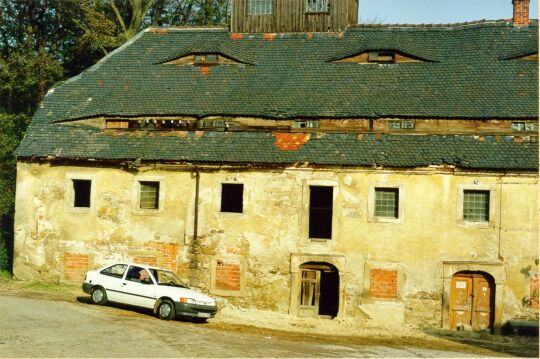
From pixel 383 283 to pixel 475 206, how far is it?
4041 millimetres

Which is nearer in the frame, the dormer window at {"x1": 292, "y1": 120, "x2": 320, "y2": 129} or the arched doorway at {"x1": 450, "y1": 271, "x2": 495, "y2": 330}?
the arched doorway at {"x1": 450, "y1": 271, "x2": 495, "y2": 330}

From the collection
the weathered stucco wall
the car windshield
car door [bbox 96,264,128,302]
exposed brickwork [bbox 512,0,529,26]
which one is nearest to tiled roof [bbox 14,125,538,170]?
the weathered stucco wall

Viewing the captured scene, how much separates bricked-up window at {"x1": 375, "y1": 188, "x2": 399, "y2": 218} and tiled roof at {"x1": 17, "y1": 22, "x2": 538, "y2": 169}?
3.33 ft

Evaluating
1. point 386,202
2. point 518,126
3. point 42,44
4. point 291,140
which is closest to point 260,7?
point 291,140

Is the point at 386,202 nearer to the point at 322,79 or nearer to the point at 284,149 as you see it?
the point at 284,149

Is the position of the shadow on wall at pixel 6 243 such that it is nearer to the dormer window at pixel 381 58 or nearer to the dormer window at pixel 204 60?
the dormer window at pixel 204 60

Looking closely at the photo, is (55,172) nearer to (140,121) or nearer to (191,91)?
(140,121)

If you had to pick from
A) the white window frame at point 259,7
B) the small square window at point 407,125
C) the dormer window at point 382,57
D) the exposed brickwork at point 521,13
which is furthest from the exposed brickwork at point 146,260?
the exposed brickwork at point 521,13

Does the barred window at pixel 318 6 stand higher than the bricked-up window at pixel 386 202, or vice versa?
the barred window at pixel 318 6

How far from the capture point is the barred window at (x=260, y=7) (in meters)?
31.5

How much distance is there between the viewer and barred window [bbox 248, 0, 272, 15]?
103ft

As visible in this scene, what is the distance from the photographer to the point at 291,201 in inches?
942

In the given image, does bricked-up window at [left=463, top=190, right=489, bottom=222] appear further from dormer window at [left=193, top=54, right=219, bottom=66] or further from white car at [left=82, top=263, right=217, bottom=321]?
dormer window at [left=193, top=54, right=219, bottom=66]

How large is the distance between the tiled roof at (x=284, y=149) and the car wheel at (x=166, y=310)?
6066 mm
